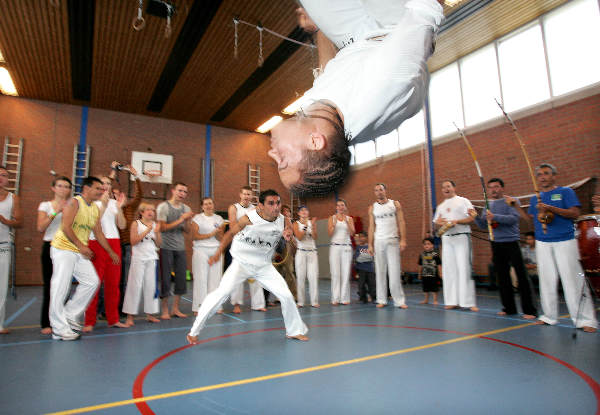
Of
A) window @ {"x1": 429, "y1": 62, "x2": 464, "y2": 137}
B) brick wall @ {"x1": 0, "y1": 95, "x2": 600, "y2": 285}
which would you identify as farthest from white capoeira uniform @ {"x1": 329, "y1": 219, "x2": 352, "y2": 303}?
window @ {"x1": 429, "y1": 62, "x2": 464, "y2": 137}

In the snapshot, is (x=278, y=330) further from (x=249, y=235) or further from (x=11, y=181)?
(x=11, y=181)

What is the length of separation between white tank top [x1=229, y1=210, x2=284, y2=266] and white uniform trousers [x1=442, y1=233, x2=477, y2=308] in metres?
2.65

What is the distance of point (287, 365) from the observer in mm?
2312

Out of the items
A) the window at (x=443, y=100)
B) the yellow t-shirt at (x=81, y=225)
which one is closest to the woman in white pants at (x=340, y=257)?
the yellow t-shirt at (x=81, y=225)

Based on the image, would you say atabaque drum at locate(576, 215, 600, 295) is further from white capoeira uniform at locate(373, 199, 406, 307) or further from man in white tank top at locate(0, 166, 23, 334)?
man in white tank top at locate(0, 166, 23, 334)

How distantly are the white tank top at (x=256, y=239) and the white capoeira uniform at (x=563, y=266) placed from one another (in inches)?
105

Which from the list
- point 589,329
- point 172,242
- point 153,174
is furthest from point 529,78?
point 153,174

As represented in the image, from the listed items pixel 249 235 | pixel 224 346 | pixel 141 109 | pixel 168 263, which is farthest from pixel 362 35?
pixel 141 109

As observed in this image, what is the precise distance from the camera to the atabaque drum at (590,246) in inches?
119

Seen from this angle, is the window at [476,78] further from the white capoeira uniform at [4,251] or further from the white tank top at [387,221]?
the white capoeira uniform at [4,251]

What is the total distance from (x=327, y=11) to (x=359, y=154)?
90cm

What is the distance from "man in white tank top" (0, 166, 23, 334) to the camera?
3326 millimetres

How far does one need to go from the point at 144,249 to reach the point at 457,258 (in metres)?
3.99

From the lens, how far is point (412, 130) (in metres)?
1.38
